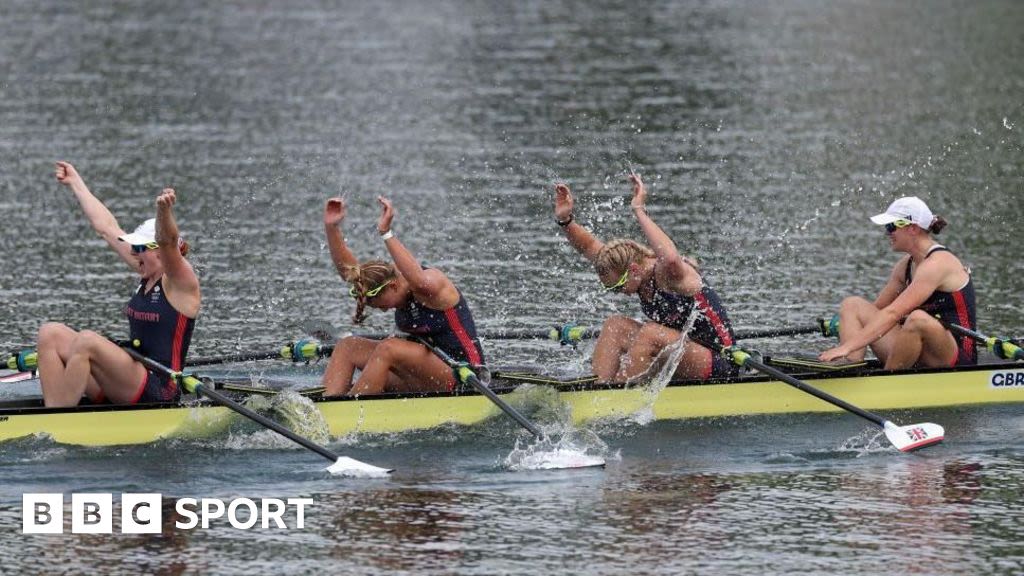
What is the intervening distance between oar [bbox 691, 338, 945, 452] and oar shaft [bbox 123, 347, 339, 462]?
3.66 metres

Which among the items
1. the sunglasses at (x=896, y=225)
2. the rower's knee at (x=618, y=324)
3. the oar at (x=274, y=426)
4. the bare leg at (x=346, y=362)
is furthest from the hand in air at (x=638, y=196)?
the oar at (x=274, y=426)

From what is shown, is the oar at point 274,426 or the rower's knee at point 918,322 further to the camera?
the rower's knee at point 918,322

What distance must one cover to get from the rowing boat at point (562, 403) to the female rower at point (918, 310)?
202 mm

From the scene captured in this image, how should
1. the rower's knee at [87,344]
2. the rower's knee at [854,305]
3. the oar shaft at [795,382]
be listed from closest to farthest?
the rower's knee at [87,344] → the oar shaft at [795,382] → the rower's knee at [854,305]

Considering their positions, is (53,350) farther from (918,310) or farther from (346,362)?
(918,310)

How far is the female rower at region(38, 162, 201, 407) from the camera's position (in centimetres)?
1520

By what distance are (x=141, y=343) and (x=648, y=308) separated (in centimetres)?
441

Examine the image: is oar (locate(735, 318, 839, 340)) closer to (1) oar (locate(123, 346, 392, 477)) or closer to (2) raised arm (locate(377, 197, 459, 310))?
(2) raised arm (locate(377, 197, 459, 310))

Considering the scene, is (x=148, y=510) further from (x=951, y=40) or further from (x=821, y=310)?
(x=951, y=40)

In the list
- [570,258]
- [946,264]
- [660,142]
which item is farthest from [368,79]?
[946,264]

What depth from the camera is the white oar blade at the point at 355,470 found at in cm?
1488

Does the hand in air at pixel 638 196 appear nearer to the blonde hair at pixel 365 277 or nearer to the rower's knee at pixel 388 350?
the blonde hair at pixel 365 277

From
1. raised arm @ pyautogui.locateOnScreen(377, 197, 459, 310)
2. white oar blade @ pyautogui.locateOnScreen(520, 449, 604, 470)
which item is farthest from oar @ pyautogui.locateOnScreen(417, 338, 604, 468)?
raised arm @ pyautogui.locateOnScreen(377, 197, 459, 310)

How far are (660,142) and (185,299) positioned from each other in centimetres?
1830
